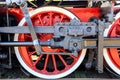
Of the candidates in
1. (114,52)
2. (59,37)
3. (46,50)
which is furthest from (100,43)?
(46,50)

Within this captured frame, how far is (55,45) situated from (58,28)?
0.19m

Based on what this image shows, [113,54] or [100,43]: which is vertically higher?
[100,43]

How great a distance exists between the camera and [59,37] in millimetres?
3133

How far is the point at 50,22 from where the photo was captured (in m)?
3.35

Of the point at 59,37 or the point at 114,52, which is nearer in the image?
the point at 59,37

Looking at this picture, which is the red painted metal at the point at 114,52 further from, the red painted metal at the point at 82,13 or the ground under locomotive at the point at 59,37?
the red painted metal at the point at 82,13

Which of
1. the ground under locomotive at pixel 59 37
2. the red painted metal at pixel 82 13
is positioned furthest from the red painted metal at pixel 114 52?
the red painted metal at pixel 82 13

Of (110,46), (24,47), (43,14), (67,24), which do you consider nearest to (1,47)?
(24,47)

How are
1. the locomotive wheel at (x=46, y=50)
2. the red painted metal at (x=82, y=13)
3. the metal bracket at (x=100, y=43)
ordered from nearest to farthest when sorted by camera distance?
the metal bracket at (x=100, y=43) → the locomotive wheel at (x=46, y=50) → the red painted metal at (x=82, y=13)

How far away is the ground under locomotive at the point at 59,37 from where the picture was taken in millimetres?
3113

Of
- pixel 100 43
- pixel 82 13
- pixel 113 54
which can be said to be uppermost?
pixel 82 13

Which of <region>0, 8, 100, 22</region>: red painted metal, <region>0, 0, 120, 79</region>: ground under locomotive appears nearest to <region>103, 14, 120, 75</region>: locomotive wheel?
<region>0, 0, 120, 79</region>: ground under locomotive

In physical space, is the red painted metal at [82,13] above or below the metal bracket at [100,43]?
above

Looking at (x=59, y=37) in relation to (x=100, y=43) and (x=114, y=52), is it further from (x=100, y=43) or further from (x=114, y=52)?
(x=114, y=52)
